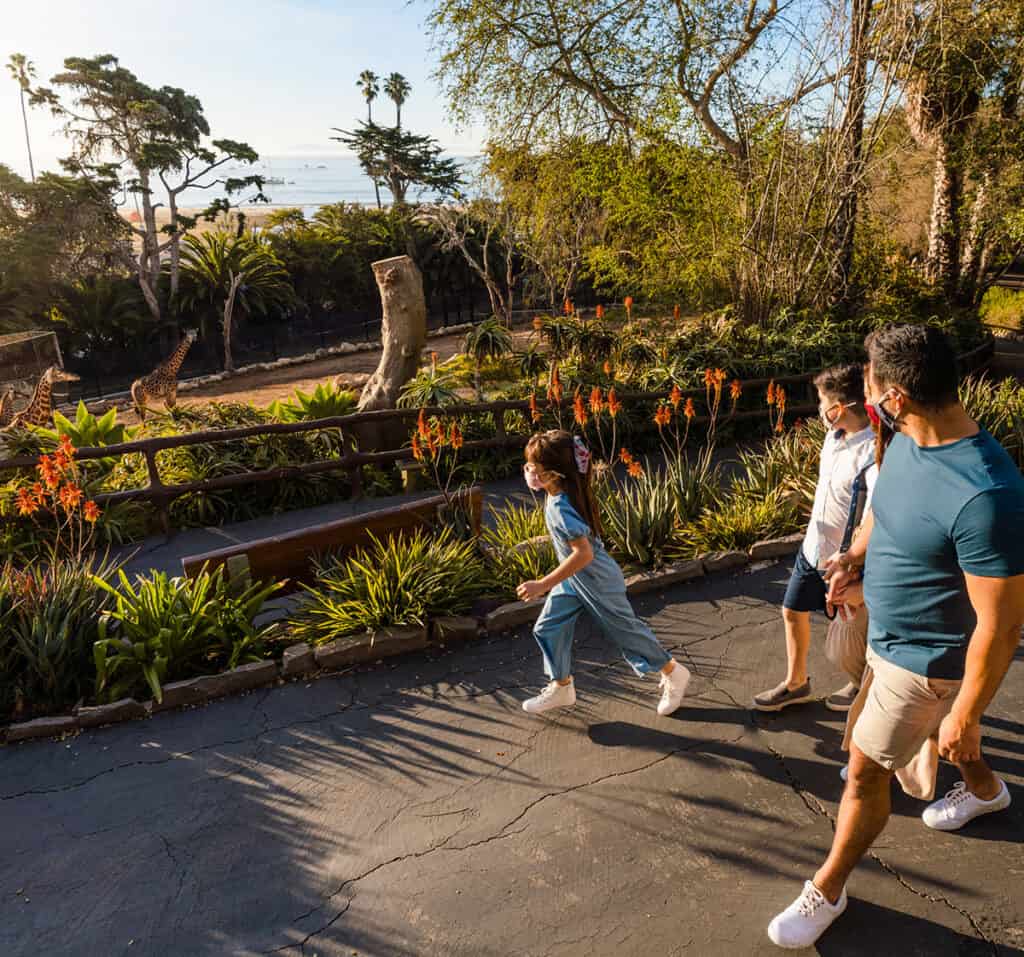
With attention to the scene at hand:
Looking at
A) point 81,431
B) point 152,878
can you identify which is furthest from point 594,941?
point 81,431

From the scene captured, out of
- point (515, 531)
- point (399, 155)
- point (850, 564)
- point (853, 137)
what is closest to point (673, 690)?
point (850, 564)

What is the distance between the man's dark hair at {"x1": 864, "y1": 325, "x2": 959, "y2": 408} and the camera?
A: 2.26 meters

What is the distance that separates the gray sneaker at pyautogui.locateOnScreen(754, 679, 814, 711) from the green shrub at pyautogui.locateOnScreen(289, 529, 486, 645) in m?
2.01

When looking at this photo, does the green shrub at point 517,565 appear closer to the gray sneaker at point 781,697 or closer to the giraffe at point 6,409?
Answer: the gray sneaker at point 781,697

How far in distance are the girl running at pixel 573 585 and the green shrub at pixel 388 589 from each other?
46.1 inches

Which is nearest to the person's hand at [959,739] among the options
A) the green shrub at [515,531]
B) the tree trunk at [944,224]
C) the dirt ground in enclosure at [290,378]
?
the green shrub at [515,531]

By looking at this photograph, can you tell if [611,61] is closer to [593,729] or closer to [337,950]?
[593,729]

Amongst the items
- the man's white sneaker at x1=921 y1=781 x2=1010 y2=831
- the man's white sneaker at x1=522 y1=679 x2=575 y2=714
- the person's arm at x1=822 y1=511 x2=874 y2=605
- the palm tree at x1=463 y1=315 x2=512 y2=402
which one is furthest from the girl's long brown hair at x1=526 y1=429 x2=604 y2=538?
the palm tree at x1=463 y1=315 x2=512 y2=402

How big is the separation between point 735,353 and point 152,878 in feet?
35.0

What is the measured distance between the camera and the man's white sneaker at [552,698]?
13.6 ft

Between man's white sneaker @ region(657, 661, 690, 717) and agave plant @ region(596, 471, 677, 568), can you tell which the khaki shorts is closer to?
man's white sneaker @ region(657, 661, 690, 717)

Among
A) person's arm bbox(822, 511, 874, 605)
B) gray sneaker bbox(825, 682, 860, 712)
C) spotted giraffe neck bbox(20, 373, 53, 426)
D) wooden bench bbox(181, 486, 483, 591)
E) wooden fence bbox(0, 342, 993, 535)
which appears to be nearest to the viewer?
person's arm bbox(822, 511, 874, 605)

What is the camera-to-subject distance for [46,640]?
179 inches

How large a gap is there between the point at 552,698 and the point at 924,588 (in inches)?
87.8
